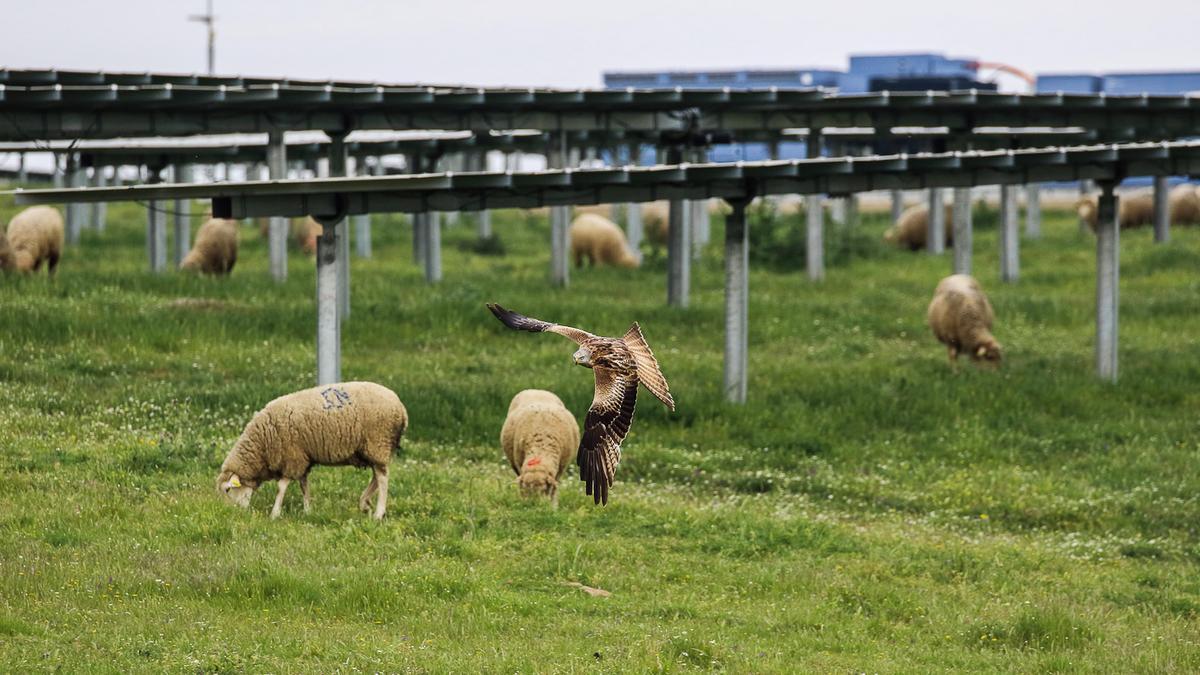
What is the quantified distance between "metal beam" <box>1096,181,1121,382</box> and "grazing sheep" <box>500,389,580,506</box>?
11606mm

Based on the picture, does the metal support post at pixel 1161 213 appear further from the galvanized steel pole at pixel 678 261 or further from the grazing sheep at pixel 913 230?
the galvanized steel pole at pixel 678 261

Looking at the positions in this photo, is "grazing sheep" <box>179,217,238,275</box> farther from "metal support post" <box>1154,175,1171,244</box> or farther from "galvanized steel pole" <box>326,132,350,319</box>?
"metal support post" <box>1154,175,1171,244</box>

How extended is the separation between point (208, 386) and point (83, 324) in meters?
3.85

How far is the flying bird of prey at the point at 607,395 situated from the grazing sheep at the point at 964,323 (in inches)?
658

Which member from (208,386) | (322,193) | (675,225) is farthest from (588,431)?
(675,225)

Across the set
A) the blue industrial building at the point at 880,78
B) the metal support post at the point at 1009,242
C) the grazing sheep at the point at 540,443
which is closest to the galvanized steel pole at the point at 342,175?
the grazing sheep at the point at 540,443

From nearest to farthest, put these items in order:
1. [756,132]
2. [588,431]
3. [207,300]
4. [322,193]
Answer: [588,431] < [322,193] < [207,300] < [756,132]

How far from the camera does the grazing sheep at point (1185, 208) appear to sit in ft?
172

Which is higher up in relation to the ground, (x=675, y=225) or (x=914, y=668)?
(x=675, y=225)

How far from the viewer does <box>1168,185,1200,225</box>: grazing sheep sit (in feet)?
172

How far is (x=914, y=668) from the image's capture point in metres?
13.7

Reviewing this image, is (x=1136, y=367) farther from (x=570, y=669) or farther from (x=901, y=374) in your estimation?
(x=570, y=669)

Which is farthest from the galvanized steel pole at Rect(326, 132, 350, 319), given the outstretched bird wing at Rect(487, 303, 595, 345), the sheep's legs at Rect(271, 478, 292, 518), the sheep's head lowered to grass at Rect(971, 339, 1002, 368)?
the outstretched bird wing at Rect(487, 303, 595, 345)

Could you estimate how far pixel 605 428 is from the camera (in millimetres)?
11195
